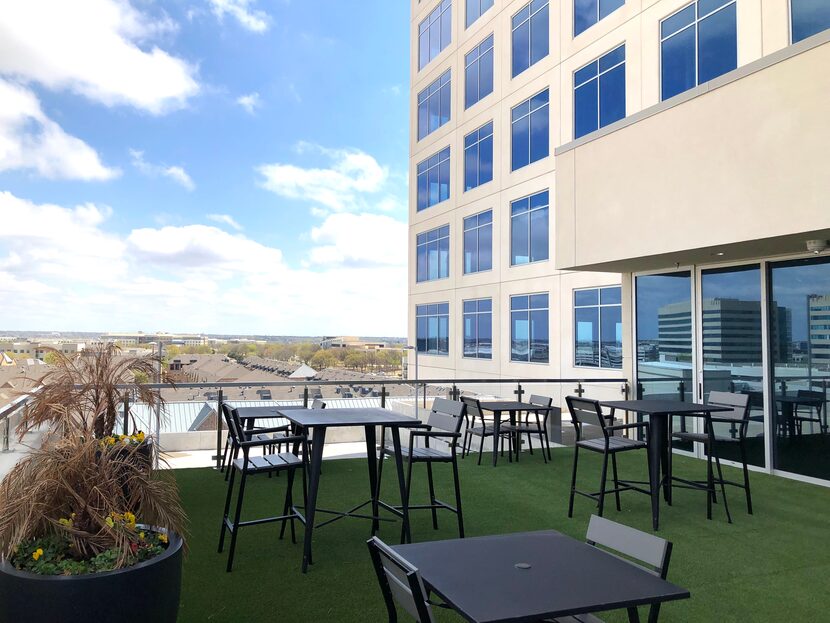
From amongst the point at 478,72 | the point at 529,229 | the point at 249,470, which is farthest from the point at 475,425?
the point at 478,72

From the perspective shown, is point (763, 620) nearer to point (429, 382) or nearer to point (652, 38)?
point (429, 382)

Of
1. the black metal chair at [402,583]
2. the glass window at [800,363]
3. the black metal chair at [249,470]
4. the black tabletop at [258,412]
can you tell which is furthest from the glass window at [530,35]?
the black metal chair at [402,583]

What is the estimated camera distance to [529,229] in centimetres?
1775

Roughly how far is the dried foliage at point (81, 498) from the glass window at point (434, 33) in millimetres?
22350

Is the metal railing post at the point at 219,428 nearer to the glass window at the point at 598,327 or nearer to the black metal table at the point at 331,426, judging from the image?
the black metal table at the point at 331,426

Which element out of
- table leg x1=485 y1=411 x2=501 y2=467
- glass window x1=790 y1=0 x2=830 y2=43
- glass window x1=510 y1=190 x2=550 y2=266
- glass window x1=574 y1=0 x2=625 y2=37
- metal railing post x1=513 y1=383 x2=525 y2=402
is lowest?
table leg x1=485 y1=411 x2=501 y2=467

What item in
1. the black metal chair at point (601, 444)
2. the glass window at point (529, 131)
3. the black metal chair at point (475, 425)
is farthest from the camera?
the glass window at point (529, 131)

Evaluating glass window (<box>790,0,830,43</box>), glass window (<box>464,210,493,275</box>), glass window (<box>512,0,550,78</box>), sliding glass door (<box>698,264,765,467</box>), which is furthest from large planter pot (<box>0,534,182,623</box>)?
glass window (<box>464,210,493,275</box>)

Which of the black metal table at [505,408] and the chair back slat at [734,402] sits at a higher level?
the chair back slat at [734,402]

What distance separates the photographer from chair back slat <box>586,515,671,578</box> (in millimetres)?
2150

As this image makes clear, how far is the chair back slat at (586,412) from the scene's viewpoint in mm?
5686

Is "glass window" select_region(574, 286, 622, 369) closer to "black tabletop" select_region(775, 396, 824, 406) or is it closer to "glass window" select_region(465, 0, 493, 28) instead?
"black tabletop" select_region(775, 396, 824, 406)

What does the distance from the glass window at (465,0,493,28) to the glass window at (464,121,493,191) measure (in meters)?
3.83

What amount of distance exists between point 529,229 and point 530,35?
5.48 m
